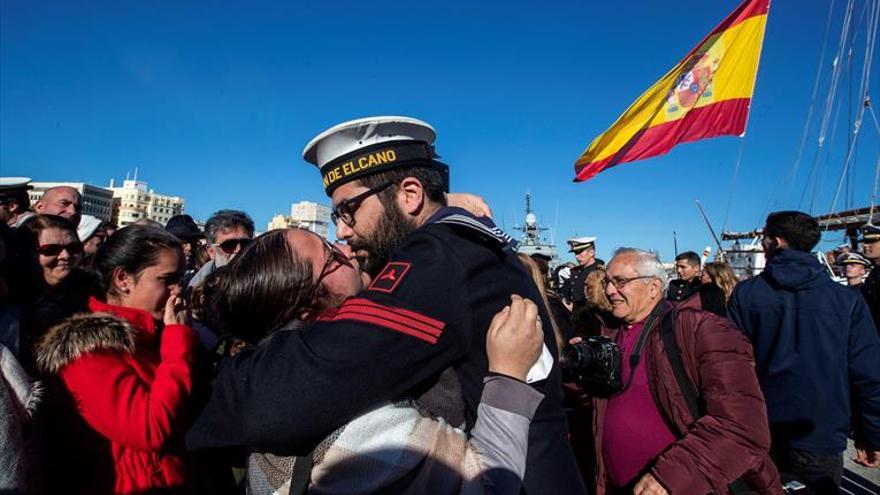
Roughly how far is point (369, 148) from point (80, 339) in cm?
135

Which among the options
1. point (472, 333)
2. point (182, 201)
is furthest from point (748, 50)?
point (182, 201)

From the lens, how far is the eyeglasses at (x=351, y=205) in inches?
70.6

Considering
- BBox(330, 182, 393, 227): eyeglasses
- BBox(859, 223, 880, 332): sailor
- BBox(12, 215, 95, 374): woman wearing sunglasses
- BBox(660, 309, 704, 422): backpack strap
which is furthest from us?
BBox(859, 223, 880, 332): sailor

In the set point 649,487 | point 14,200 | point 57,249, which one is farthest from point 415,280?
point 14,200

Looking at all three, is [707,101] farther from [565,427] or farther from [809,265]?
[565,427]

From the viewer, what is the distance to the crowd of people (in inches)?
49.4

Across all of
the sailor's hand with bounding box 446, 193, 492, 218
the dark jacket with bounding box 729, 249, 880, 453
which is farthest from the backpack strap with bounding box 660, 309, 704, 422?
the dark jacket with bounding box 729, 249, 880, 453

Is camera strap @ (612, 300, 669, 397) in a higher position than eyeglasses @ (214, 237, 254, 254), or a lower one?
lower

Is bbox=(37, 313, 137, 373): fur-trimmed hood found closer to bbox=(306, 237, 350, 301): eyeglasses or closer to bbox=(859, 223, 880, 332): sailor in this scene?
bbox=(306, 237, 350, 301): eyeglasses

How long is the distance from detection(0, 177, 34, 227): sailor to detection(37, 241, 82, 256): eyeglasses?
23cm

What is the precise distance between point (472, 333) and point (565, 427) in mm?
576

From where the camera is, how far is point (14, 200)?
4129 millimetres

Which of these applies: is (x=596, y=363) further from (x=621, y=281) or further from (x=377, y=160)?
(x=377, y=160)

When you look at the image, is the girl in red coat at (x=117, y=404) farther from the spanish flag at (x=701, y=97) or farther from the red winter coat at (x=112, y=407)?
the spanish flag at (x=701, y=97)
